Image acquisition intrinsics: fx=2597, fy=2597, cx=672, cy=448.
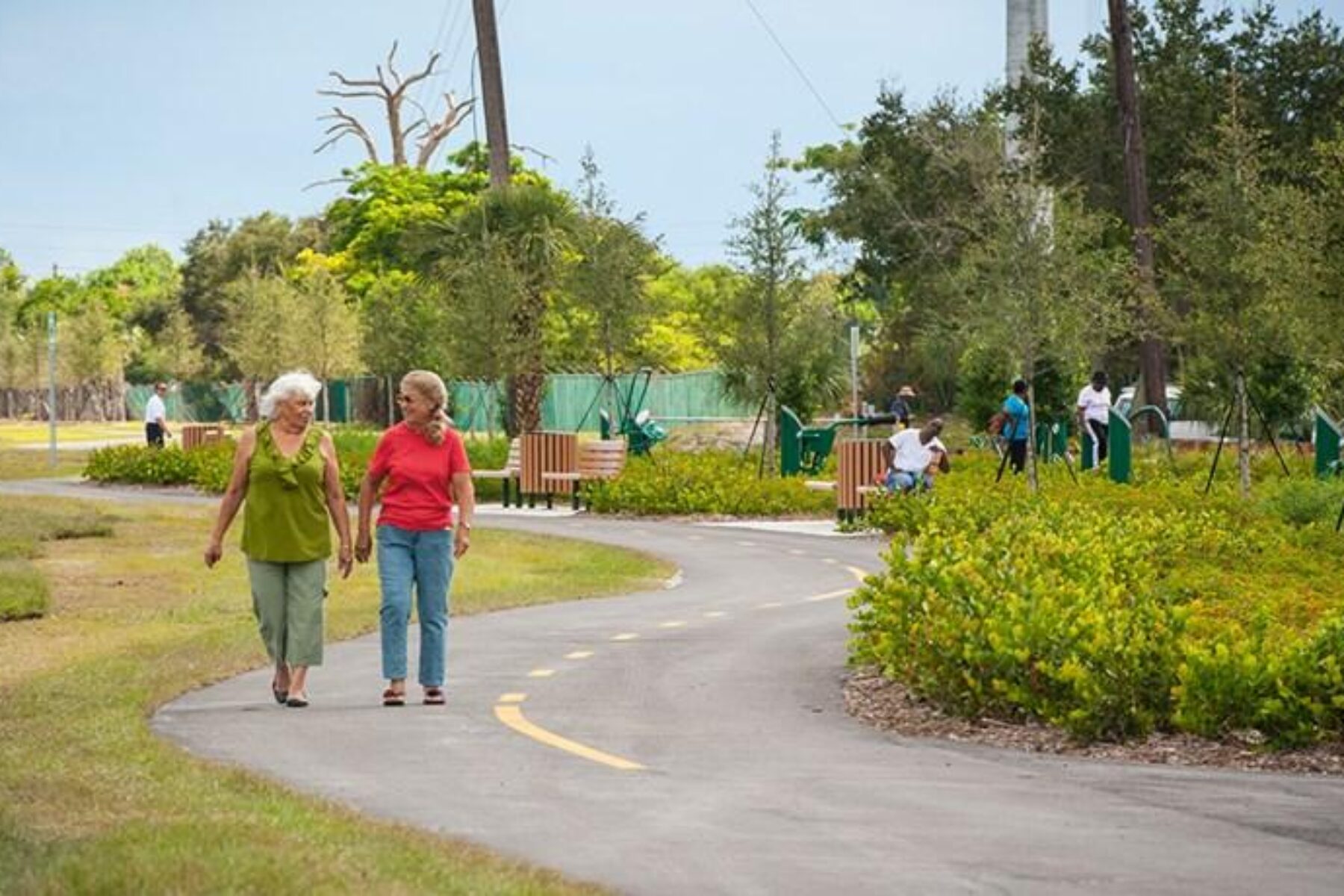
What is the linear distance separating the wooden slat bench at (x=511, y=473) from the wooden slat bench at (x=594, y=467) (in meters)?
0.75

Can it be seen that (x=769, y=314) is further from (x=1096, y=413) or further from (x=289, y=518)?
(x=289, y=518)

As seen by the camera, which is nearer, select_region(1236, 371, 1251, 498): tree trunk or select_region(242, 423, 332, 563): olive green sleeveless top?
select_region(242, 423, 332, 563): olive green sleeveless top

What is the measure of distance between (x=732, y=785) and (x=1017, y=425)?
83.4ft

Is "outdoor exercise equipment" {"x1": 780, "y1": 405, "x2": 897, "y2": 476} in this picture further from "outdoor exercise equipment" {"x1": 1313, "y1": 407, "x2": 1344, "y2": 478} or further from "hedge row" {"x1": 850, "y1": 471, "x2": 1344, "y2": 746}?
"hedge row" {"x1": 850, "y1": 471, "x2": 1344, "y2": 746}

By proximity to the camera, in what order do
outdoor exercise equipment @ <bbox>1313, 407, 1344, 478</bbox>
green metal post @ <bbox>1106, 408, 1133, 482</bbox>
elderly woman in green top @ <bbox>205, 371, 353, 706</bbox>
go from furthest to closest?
green metal post @ <bbox>1106, 408, 1133, 482</bbox>
outdoor exercise equipment @ <bbox>1313, 407, 1344, 478</bbox>
elderly woman in green top @ <bbox>205, 371, 353, 706</bbox>

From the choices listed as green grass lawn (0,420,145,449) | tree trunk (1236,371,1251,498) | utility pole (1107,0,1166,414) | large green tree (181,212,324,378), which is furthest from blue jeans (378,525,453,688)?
large green tree (181,212,324,378)

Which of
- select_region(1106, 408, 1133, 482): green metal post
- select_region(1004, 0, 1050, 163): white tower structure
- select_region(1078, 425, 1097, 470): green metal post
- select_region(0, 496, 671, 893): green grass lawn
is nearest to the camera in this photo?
select_region(0, 496, 671, 893): green grass lawn

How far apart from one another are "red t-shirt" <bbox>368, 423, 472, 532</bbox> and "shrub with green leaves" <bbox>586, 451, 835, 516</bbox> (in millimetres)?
21183

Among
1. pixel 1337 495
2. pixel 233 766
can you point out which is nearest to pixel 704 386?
pixel 1337 495

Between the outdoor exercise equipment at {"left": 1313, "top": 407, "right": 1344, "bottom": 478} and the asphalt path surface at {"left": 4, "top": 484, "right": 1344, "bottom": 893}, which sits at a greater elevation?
the outdoor exercise equipment at {"left": 1313, "top": 407, "right": 1344, "bottom": 478}

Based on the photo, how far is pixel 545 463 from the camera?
123 feet

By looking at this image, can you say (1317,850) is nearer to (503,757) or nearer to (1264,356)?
(503,757)

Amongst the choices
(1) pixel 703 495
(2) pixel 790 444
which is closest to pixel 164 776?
(1) pixel 703 495

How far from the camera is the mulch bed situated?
38.3ft
